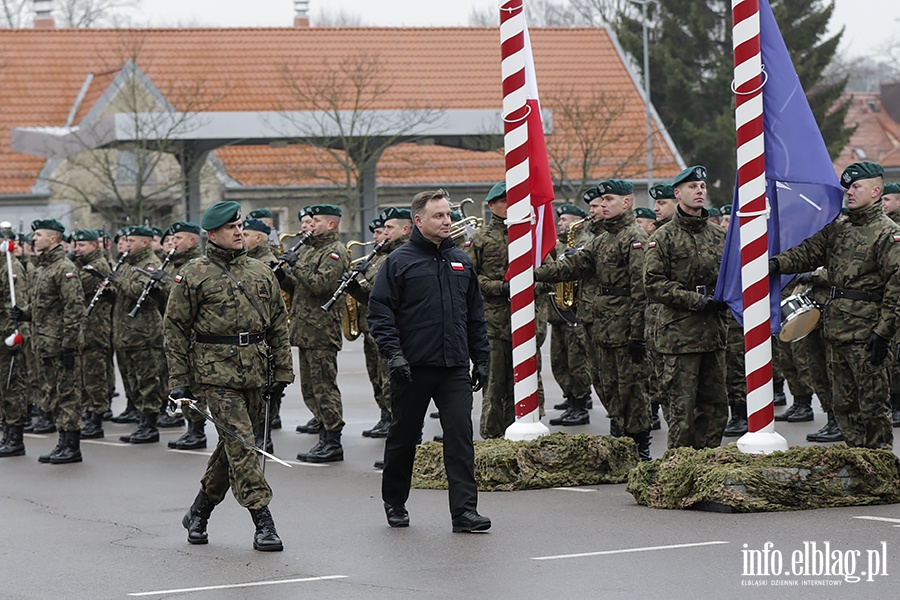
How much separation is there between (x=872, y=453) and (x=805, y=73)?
4332 centimetres

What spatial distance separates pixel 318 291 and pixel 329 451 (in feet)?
4.95

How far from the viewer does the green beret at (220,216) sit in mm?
9484

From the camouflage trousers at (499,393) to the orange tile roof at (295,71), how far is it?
82.6 feet

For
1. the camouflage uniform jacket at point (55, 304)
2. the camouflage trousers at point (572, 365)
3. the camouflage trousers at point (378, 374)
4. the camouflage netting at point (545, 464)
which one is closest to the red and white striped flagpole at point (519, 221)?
the camouflage netting at point (545, 464)

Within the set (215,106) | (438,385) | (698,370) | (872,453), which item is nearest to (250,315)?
(438,385)

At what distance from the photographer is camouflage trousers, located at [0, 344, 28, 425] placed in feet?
48.9

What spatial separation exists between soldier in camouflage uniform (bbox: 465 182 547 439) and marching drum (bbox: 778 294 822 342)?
205 cm

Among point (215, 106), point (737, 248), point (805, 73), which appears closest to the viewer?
point (737, 248)

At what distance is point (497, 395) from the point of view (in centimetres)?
1252

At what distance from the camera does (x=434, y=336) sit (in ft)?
31.3

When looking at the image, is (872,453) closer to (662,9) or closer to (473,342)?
(473,342)

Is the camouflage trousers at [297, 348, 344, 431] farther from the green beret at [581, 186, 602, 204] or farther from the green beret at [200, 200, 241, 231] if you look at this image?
the green beret at [200, 200, 241, 231]

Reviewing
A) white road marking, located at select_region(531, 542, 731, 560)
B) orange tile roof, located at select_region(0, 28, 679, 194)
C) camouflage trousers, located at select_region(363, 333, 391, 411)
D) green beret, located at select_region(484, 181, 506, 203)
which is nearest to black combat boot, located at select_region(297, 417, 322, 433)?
camouflage trousers, located at select_region(363, 333, 391, 411)

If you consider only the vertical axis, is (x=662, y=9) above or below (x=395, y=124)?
above
